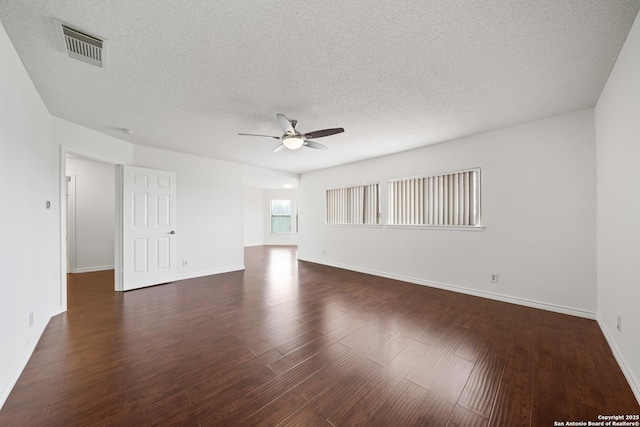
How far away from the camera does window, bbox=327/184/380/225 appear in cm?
529

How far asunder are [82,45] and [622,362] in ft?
16.1

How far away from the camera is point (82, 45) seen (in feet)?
5.74

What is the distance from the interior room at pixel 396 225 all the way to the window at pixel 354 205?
2.61 ft

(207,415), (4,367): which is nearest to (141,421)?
(207,415)

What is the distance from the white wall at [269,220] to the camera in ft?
35.1

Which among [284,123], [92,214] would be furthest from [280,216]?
[284,123]

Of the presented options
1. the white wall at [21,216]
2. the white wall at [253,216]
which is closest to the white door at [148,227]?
the white wall at [21,216]

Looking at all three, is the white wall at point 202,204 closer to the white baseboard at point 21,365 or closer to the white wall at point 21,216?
the white wall at point 21,216

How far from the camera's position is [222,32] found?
5.40ft

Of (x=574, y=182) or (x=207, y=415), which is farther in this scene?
(x=574, y=182)

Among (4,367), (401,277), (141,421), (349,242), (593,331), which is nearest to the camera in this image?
(141,421)

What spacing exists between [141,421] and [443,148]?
4.84 meters

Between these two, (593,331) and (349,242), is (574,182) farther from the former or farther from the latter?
(349,242)

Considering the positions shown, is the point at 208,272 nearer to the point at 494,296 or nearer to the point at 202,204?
the point at 202,204
